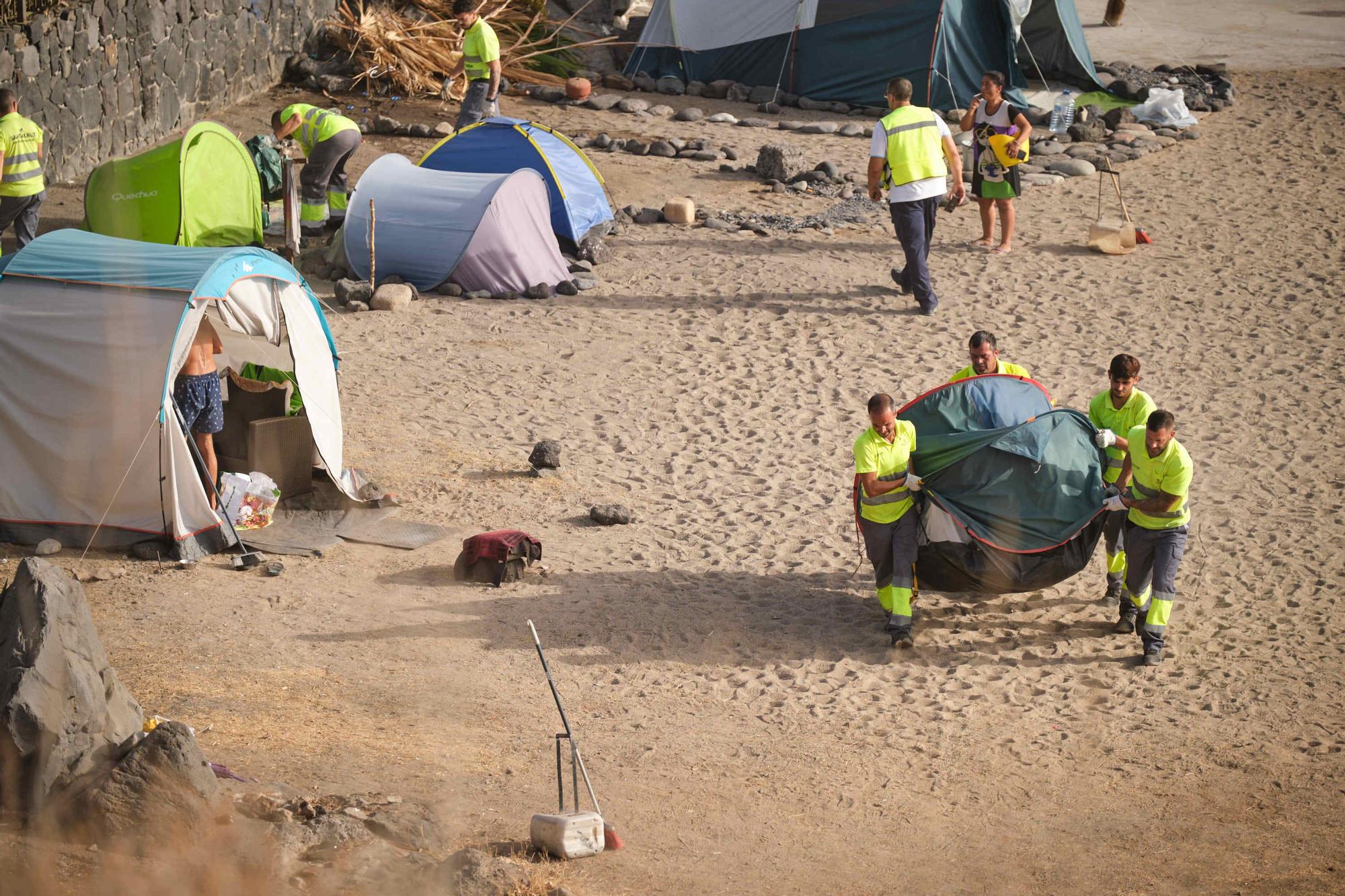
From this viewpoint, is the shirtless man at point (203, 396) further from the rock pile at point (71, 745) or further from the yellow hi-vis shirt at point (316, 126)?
the yellow hi-vis shirt at point (316, 126)

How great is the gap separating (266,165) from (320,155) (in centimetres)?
62

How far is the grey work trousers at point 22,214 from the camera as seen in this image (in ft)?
41.1

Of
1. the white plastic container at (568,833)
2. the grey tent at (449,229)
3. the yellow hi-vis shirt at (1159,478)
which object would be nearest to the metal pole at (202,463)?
the white plastic container at (568,833)

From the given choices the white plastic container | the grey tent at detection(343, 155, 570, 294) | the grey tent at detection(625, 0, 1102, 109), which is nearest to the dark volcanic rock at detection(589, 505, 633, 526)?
the white plastic container

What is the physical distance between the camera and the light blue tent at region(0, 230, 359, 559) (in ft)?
28.0

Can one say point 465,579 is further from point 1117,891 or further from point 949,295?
point 949,295

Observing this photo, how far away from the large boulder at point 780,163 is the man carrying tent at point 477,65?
338cm

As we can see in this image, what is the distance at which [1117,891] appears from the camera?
5973mm

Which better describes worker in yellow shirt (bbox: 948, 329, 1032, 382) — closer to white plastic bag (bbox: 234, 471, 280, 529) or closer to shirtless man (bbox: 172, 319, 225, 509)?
white plastic bag (bbox: 234, 471, 280, 529)

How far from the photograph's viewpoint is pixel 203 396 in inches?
350

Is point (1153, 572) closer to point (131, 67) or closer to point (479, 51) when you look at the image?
point (479, 51)

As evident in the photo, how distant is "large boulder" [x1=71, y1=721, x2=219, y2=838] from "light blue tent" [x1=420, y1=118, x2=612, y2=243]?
371 inches

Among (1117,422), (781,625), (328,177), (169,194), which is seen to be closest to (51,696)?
(781,625)

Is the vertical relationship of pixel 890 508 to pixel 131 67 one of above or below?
below
